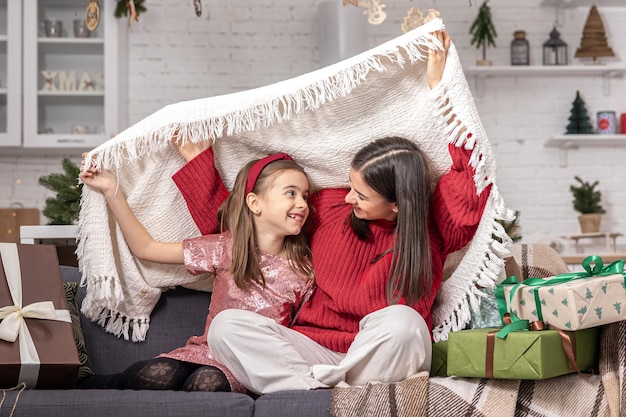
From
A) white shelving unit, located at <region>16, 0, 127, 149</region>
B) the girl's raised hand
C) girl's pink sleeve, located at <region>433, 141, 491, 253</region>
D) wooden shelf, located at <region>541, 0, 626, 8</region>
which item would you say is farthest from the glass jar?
the girl's raised hand

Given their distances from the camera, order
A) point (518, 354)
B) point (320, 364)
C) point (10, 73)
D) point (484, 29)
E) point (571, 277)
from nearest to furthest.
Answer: point (518, 354) < point (571, 277) < point (320, 364) < point (10, 73) < point (484, 29)

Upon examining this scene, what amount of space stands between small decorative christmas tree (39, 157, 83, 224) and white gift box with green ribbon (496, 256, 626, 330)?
1735mm

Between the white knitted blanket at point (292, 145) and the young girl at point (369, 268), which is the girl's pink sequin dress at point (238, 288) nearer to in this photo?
the young girl at point (369, 268)

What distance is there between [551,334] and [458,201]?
0.44m

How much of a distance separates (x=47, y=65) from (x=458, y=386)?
3.54 metres

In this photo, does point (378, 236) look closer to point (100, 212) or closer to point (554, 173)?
point (100, 212)

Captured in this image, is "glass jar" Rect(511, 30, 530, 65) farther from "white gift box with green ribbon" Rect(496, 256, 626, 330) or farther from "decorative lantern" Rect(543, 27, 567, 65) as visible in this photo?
"white gift box with green ribbon" Rect(496, 256, 626, 330)

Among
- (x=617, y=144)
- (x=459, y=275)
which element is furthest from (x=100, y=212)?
(x=617, y=144)

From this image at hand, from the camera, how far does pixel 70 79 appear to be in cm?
446

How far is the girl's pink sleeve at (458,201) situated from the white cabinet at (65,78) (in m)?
2.85

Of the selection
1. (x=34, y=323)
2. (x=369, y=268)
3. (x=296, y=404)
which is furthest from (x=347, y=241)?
(x=34, y=323)

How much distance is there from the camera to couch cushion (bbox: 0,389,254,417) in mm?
1594

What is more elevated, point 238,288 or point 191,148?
point 191,148

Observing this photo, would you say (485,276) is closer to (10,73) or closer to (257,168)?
(257,168)
